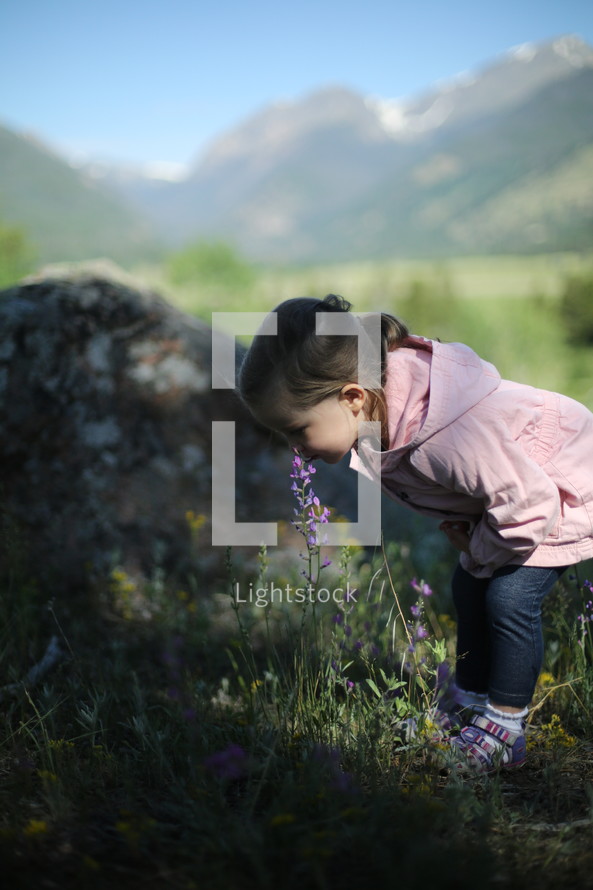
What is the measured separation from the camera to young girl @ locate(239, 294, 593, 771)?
187 cm

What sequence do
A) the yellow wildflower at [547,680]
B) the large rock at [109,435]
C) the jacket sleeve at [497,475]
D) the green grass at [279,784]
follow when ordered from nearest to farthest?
1. the green grass at [279,784]
2. the jacket sleeve at [497,475]
3. the yellow wildflower at [547,680]
4. the large rock at [109,435]

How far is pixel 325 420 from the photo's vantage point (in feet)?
6.67

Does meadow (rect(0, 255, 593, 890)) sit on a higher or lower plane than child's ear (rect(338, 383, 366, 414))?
lower

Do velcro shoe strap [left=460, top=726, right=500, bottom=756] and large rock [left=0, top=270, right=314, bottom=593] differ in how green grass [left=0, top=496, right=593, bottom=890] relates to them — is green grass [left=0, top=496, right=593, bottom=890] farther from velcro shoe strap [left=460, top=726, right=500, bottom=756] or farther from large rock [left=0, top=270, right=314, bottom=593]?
large rock [left=0, top=270, right=314, bottom=593]

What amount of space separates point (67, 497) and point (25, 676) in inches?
47.4

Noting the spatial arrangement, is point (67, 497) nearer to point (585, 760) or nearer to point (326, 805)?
point (326, 805)

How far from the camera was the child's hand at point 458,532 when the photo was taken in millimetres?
2150

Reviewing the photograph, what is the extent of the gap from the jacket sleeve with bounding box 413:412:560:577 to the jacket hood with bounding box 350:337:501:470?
43 mm

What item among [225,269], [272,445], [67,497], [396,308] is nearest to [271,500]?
[272,445]

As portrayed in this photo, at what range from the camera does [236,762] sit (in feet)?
4.87

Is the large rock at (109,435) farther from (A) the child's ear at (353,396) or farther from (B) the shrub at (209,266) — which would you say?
(B) the shrub at (209,266)

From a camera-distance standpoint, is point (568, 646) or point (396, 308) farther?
point (396, 308)

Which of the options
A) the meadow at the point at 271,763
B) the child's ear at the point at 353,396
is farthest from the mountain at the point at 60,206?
the child's ear at the point at 353,396

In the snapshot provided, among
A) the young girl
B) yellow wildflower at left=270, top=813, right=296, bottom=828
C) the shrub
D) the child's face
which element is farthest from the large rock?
the shrub
